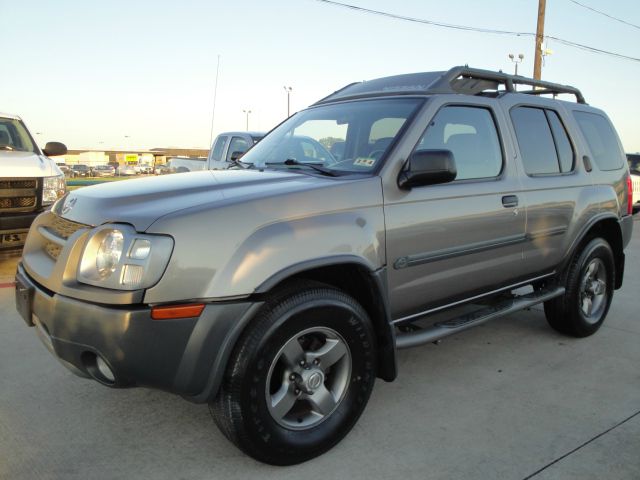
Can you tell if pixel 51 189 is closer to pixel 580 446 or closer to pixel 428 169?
pixel 428 169

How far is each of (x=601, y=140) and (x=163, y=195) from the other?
3836 millimetres

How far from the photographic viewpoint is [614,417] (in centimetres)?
313

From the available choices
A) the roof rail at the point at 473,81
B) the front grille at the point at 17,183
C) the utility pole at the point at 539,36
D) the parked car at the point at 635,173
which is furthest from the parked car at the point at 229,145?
the utility pole at the point at 539,36

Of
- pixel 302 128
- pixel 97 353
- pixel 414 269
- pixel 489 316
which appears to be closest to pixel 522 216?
pixel 489 316

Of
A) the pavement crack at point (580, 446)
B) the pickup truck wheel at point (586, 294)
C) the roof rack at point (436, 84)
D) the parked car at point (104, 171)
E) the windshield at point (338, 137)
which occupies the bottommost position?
the parked car at point (104, 171)

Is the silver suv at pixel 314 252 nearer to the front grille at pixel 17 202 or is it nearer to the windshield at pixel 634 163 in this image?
the front grille at pixel 17 202

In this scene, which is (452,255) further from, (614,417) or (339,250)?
(614,417)

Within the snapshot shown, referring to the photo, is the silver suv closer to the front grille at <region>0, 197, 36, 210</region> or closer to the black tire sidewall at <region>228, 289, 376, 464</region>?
the black tire sidewall at <region>228, 289, 376, 464</region>

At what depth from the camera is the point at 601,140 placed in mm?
4715

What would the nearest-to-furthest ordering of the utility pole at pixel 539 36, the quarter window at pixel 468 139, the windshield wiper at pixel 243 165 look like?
the quarter window at pixel 468 139 < the windshield wiper at pixel 243 165 < the utility pole at pixel 539 36

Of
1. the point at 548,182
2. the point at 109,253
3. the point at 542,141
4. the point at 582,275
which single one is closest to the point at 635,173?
the point at 582,275

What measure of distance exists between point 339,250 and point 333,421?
857mm

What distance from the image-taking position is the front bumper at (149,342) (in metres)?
2.22

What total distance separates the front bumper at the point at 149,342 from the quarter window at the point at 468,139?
5.45ft
